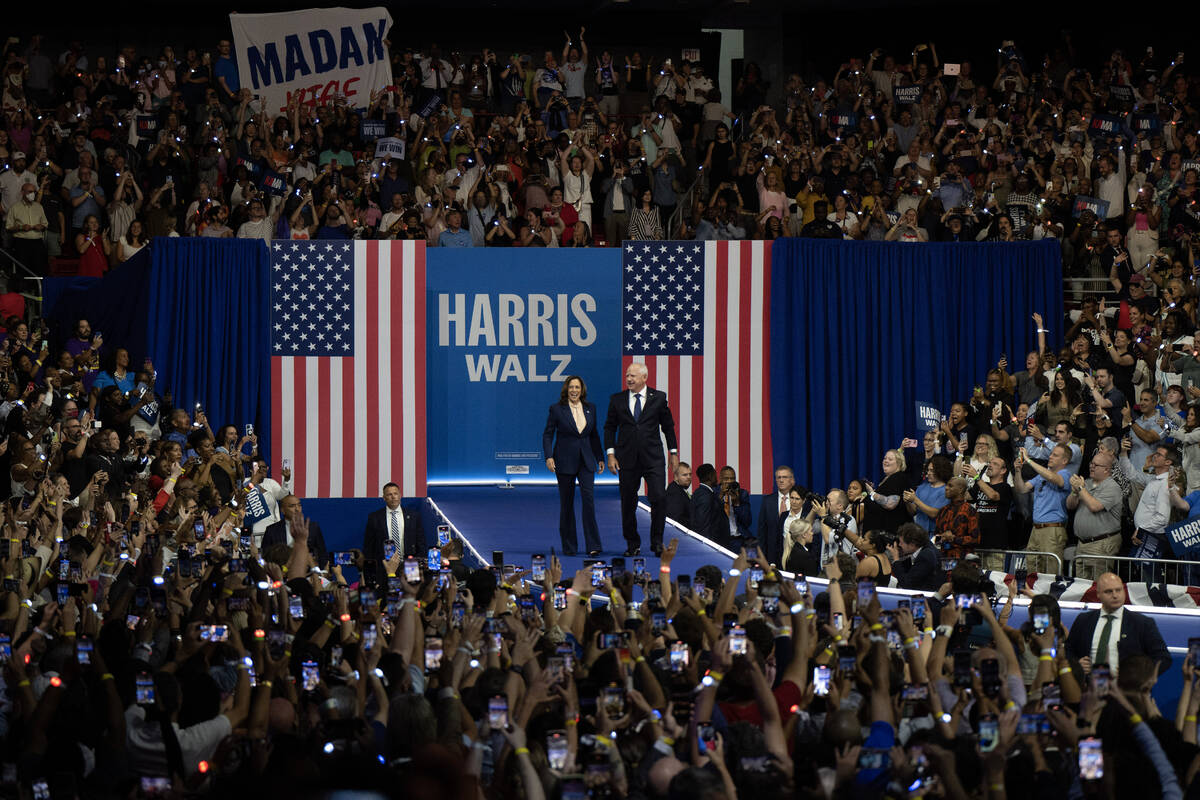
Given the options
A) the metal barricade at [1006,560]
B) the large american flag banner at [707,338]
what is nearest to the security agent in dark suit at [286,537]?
the large american flag banner at [707,338]

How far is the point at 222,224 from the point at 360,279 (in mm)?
1366

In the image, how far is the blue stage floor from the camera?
419 inches

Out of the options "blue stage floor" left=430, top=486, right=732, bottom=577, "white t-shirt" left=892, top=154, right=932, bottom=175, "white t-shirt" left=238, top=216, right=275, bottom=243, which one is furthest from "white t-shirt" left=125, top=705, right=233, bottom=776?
"white t-shirt" left=892, top=154, right=932, bottom=175

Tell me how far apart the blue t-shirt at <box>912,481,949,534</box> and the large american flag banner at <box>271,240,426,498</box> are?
489 cm

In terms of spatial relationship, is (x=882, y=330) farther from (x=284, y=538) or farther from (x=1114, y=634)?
(x=1114, y=634)

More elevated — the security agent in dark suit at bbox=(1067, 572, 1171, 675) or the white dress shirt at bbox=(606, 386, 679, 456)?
the white dress shirt at bbox=(606, 386, 679, 456)

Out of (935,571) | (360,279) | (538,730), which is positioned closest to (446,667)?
(538,730)

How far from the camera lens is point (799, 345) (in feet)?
48.4

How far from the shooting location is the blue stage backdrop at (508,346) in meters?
14.8

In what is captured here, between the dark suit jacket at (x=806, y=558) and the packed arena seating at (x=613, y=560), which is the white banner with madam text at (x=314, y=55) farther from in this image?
the dark suit jacket at (x=806, y=558)

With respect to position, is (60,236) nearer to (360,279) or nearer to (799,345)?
(360,279)

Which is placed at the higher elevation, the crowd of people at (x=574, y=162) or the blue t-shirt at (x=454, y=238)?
the crowd of people at (x=574, y=162)

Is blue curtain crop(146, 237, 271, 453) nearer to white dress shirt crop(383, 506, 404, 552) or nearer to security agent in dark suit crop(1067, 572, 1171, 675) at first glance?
white dress shirt crop(383, 506, 404, 552)

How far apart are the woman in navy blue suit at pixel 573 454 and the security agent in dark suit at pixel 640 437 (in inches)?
5.8
